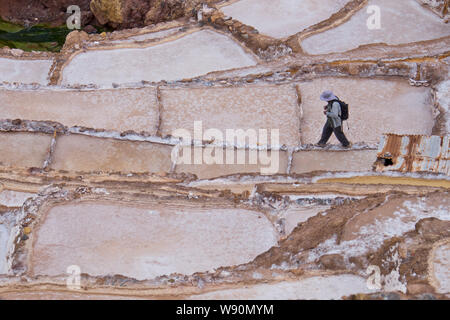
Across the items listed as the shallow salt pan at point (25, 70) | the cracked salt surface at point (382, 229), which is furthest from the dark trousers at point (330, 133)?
the shallow salt pan at point (25, 70)

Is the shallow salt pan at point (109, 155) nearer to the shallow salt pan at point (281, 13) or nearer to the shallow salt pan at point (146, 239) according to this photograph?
the shallow salt pan at point (146, 239)

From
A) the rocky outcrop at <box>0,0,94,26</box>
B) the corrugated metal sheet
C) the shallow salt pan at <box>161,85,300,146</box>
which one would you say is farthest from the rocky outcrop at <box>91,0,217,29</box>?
the corrugated metal sheet

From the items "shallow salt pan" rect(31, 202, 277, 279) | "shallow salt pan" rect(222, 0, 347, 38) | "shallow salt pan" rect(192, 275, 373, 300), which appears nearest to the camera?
"shallow salt pan" rect(192, 275, 373, 300)

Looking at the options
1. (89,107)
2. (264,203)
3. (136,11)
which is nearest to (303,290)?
(264,203)

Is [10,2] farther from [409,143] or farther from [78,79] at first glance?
[409,143]

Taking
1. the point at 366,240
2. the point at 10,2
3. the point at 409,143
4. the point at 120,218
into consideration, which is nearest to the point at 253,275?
the point at 366,240

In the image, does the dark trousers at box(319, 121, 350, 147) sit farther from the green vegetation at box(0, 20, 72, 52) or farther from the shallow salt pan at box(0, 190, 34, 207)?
the green vegetation at box(0, 20, 72, 52)

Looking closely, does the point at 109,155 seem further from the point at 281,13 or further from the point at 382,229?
the point at 281,13
